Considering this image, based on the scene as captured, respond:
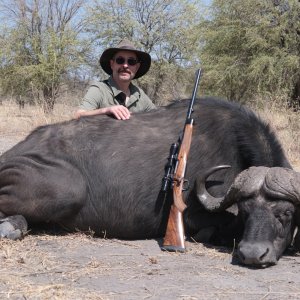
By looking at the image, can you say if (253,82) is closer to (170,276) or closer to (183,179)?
(183,179)

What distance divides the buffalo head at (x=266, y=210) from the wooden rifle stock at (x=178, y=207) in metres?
0.49

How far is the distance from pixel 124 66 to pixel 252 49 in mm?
13751

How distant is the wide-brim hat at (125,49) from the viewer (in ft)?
21.3

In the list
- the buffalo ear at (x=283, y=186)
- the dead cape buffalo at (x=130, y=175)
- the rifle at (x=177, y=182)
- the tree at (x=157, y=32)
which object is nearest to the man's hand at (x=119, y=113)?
the dead cape buffalo at (x=130, y=175)

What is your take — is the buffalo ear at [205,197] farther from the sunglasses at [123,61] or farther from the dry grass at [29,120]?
the dry grass at [29,120]

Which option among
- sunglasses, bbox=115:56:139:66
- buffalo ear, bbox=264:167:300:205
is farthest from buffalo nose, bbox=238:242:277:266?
A: sunglasses, bbox=115:56:139:66

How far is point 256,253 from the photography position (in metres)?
4.03

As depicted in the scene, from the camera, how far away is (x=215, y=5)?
2042 centimetres

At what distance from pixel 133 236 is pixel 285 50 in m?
14.8

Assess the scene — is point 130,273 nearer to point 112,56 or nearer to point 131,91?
point 131,91

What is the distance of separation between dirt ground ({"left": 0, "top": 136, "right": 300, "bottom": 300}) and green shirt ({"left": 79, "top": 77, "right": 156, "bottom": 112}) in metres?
1.90

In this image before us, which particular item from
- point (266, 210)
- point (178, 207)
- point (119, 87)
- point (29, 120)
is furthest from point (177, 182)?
point (29, 120)

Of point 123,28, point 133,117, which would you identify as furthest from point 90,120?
point 123,28

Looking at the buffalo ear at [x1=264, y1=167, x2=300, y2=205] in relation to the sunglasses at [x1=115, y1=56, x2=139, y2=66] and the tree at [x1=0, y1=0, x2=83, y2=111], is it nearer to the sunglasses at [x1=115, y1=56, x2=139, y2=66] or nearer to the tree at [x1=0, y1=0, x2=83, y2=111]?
the sunglasses at [x1=115, y1=56, x2=139, y2=66]
